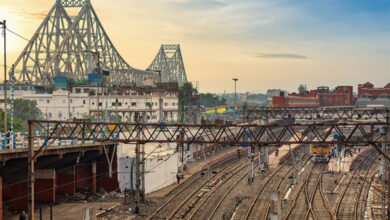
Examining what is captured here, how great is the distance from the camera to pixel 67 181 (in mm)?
44844

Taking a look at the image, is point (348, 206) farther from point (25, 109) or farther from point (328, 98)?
point (328, 98)

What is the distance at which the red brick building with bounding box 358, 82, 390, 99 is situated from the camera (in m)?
179

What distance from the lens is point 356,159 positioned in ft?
235

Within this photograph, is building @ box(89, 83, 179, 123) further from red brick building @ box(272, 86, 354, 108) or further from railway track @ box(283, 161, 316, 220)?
Result: red brick building @ box(272, 86, 354, 108)

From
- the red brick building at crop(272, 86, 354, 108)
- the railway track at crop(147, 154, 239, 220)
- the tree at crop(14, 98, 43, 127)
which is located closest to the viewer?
the railway track at crop(147, 154, 239, 220)

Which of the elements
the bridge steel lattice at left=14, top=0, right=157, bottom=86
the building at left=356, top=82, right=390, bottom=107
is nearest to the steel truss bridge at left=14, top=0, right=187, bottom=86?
the bridge steel lattice at left=14, top=0, right=157, bottom=86

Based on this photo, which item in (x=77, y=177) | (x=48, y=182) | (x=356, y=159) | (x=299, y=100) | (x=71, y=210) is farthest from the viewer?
(x=299, y=100)

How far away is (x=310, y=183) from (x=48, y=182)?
1118 inches

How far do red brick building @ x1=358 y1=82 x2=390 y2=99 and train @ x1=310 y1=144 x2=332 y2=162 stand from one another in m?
116

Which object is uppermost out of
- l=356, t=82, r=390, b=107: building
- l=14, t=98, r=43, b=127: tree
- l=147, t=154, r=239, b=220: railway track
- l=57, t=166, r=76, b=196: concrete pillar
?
l=356, t=82, r=390, b=107: building

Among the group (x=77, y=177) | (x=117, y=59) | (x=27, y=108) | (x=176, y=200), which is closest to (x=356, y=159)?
(x=176, y=200)

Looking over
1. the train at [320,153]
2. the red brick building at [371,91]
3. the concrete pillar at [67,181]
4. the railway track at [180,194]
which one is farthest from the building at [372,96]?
the concrete pillar at [67,181]

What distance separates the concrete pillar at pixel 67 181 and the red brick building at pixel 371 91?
154m

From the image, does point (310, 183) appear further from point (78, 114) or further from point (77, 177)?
point (78, 114)
